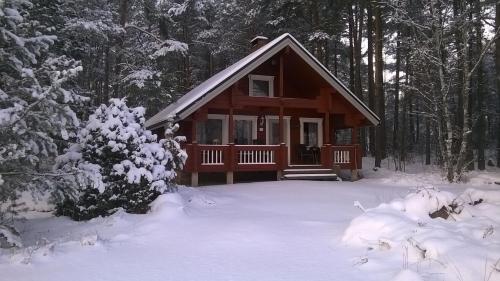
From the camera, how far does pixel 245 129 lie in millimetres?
19359

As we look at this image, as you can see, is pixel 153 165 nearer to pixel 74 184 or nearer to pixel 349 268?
pixel 74 184

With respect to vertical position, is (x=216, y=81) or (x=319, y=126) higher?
(x=216, y=81)

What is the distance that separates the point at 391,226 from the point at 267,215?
10.2 ft

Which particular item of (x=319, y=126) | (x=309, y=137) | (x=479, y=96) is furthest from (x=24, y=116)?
(x=479, y=96)

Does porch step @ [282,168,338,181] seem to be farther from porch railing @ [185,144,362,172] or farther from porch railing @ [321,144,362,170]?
porch railing @ [321,144,362,170]

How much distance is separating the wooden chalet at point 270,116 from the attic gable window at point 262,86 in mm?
44

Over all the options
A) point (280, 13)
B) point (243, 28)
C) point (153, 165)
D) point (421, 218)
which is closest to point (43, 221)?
point (153, 165)

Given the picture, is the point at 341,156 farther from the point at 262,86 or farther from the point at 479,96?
the point at 479,96

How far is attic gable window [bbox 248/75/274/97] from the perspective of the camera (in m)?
19.0

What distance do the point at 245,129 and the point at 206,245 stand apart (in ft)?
42.4

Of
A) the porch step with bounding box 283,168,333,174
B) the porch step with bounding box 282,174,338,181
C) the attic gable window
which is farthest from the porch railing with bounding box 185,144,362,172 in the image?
the attic gable window

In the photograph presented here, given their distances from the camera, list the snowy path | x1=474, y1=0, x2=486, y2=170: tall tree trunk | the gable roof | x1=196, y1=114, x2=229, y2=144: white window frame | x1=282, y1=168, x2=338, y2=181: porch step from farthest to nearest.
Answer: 1. x1=474, y1=0, x2=486, y2=170: tall tree trunk
2. x1=196, y1=114, x2=229, y2=144: white window frame
3. x1=282, y1=168, x2=338, y2=181: porch step
4. the gable roof
5. the snowy path

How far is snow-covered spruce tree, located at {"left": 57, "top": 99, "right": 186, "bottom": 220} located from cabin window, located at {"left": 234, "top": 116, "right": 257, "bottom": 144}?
9.07 metres

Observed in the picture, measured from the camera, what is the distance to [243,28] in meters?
28.3
